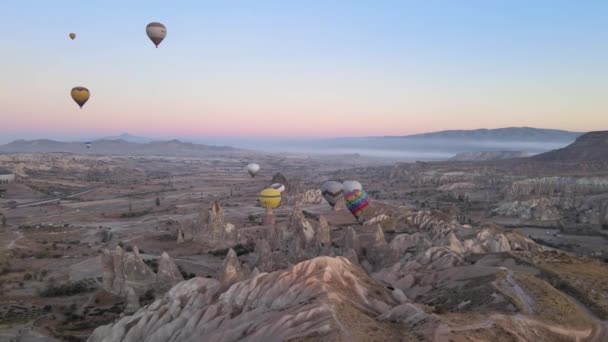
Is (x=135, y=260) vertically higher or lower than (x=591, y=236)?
higher

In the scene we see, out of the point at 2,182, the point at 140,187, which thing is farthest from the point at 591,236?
the point at 2,182

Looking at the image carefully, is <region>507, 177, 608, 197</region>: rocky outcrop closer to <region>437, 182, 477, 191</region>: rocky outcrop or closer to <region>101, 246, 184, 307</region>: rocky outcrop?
<region>437, 182, 477, 191</region>: rocky outcrop

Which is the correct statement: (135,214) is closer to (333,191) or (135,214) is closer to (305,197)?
(305,197)

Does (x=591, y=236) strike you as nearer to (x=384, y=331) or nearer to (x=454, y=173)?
(x=384, y=331)

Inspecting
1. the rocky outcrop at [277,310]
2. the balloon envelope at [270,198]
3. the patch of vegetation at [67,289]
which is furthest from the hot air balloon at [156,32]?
the rocky outcrop at [277,310]

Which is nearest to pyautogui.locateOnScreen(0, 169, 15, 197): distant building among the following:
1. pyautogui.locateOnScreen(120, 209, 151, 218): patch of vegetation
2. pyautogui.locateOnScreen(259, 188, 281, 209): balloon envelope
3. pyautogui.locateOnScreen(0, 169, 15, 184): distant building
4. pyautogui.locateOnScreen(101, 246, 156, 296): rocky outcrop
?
pyautogui.locateOnScreen(0, 169, 15, 184): distant building

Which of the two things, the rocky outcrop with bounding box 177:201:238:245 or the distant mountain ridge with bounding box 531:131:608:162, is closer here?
the rocky outcrop with bounding box 177:201:238:245
